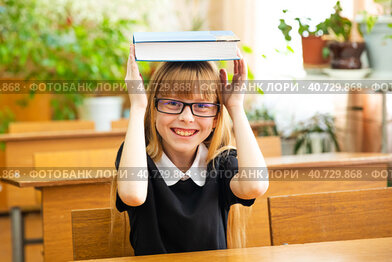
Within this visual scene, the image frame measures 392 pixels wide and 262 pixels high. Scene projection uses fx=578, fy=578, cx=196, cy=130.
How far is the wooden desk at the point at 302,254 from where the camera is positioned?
110 centimetres

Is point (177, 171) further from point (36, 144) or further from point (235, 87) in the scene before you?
point (36, 144)

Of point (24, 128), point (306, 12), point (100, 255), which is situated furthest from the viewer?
point (306, 12)

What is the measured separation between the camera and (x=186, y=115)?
1430 millimetres

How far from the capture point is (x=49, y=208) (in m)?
2.01

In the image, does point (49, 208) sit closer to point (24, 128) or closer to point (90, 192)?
point (90, 192)

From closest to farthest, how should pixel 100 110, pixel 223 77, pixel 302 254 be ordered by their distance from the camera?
pixel 302 254
pixel 223 77
pixel 100 110

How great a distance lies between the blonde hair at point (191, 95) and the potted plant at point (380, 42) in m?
1.64

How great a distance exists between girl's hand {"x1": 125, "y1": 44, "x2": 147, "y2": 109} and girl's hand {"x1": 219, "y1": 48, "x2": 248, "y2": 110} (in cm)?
22

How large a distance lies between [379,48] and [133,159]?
7.00 feet

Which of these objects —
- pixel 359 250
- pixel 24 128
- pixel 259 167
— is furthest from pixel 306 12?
pixel 359 250

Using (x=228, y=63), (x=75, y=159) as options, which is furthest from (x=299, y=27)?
(x=228, y=63)

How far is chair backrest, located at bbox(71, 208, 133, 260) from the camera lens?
4.48 ft

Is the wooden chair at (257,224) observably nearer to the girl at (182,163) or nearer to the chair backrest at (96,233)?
the girl at (182,163)

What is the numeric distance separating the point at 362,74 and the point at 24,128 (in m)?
1.95
